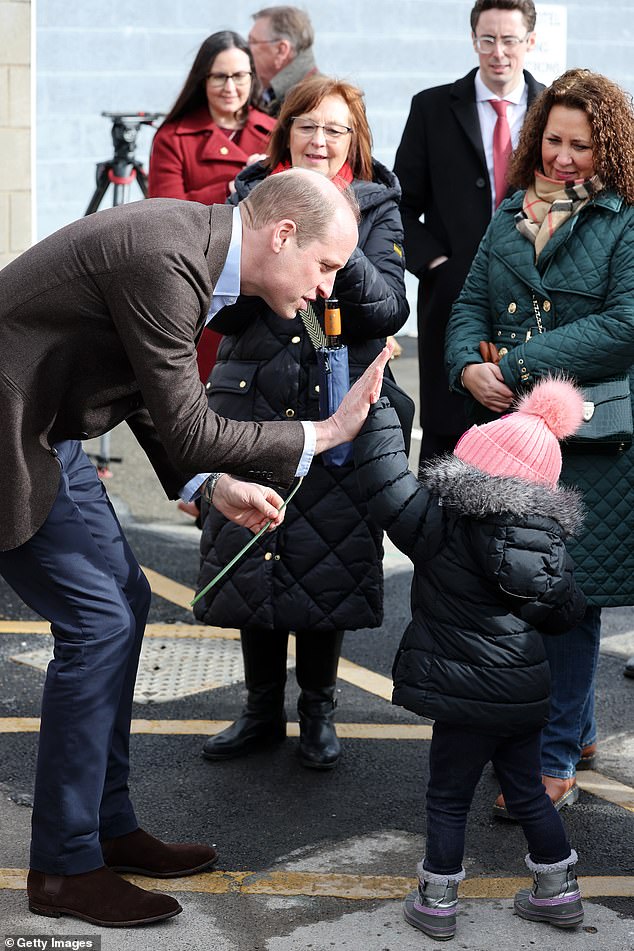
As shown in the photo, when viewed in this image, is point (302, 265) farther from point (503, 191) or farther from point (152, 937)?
point (503, 191)

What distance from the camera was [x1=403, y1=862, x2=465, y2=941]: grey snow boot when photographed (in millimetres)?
3088

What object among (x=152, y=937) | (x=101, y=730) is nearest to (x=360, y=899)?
(x=152, y=937)

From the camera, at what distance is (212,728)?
4.32 metres

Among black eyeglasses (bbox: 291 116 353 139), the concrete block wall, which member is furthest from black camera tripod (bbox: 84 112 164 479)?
black eyeglasses (bbox: 291 116 353 139)

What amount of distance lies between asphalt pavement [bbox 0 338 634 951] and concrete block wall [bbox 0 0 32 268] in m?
2.58

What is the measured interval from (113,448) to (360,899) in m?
5.39

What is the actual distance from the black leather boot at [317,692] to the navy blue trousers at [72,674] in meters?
1.01

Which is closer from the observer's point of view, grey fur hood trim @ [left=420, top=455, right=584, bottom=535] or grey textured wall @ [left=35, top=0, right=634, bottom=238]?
grey fur hood trim @ [left=420, top=455, right=584, bottom=535]

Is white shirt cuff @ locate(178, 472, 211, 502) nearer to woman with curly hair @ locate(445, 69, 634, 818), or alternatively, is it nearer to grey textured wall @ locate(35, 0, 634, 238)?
woman with curly hair @ locate(445, 69, 634, 818)

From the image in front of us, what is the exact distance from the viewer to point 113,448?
8.33 metres

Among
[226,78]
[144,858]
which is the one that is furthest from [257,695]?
[226,78]

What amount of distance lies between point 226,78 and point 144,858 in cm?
358


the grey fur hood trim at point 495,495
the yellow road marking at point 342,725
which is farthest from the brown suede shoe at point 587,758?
the grey fur hood trim at point 495,495

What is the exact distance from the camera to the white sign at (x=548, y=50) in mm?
6816
